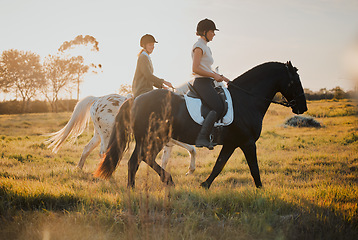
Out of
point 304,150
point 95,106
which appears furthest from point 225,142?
point 304,150

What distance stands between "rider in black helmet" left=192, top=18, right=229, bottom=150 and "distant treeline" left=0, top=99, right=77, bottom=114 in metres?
47.0

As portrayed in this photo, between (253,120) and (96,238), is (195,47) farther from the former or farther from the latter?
(96,238)

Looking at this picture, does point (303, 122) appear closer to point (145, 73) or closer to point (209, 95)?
point (145, 73)

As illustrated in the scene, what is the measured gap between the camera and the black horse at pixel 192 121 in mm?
5043

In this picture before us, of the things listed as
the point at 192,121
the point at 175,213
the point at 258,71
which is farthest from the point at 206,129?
the point at 258,71

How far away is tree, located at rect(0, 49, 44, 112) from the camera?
44.6 metres

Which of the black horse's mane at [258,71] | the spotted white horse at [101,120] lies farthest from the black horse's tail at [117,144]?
the black horse's mane at [258,71]

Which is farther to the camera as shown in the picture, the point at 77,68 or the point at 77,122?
the point at 77,68

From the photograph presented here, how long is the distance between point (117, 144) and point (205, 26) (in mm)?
2731

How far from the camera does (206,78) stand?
511cm

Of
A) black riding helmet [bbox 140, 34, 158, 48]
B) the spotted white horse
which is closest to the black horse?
black riding helmet [bbox 140, 34, 158, 48]

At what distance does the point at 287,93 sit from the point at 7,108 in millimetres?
47923

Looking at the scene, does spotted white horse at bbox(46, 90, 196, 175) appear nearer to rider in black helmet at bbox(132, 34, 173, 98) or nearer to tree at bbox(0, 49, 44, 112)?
rider in black helmet at bbox(132, 34, 173, 98)

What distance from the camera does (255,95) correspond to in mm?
5465
